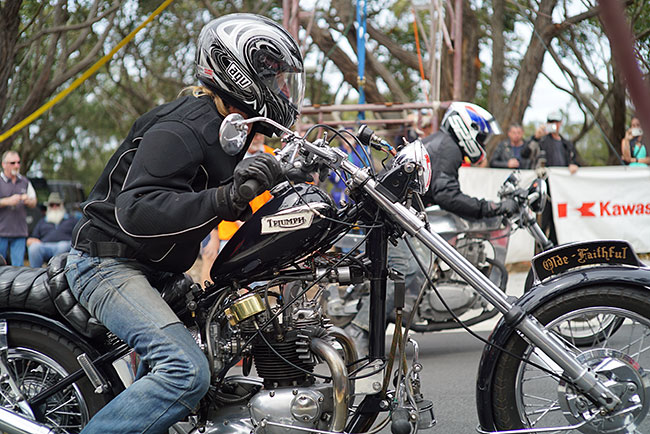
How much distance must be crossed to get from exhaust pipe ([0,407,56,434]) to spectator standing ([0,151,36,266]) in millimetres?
7517

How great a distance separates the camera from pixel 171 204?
2654 mm

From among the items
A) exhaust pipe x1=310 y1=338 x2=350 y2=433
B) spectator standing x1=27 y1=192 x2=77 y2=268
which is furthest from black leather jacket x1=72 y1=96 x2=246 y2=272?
spectator standing x1=27 y1=192 x2=77 y2=268

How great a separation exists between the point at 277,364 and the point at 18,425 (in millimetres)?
980

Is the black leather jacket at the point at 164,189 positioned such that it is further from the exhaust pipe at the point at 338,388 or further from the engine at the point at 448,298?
the engine at the point at 448,298

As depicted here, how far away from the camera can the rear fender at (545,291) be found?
2814mm

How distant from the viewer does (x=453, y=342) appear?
657cm

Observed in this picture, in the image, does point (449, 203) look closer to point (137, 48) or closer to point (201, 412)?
point (201, 412)

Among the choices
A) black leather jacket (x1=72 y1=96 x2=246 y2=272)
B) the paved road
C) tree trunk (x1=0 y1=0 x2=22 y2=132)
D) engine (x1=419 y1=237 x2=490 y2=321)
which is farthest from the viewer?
tree trunk (x1=0 y1=0 x2=22 y2=132)

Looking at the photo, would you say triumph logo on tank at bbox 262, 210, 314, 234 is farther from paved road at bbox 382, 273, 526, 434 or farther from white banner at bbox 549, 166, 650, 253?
white banner at bbox 549, 166, 650, 253

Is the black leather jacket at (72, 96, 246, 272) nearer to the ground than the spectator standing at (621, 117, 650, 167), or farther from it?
farther from it

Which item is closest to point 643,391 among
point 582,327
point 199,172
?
point 582,327

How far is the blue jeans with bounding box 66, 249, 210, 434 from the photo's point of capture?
2.71 m

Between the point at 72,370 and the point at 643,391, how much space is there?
219 centimetres

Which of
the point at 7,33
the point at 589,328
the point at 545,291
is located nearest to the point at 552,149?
the point at 7,33
